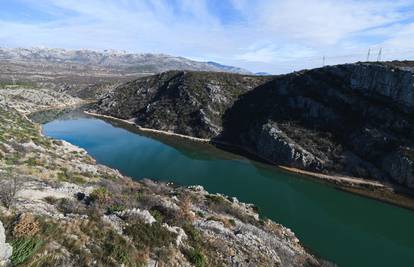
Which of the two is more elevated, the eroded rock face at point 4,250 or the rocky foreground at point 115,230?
the eroded rock face at point 4,250

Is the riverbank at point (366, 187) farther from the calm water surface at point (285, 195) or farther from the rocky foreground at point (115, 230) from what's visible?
the rocky foreground at point (115, 230)

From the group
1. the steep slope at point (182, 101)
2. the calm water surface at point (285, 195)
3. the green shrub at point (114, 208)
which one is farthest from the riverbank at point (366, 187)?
the green shrub at point (114, 208)

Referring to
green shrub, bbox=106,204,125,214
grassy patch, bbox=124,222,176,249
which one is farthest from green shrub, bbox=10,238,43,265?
green shrub, bbox=106,204,125,214

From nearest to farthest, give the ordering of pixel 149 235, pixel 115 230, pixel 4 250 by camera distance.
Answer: pixel 4 250 → pixel 115 230 → pixel 149 235

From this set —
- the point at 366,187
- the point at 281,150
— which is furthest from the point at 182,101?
the point at 366,187

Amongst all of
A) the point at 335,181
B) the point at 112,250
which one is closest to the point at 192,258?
the point at 112,250

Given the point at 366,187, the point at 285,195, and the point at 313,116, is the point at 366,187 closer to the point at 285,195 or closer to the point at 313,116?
the point at 285,195
